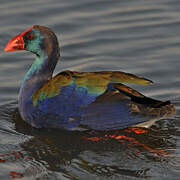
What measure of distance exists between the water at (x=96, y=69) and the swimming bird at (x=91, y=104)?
10.3 inches

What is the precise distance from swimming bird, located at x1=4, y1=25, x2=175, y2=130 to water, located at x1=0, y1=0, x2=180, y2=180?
0.86 ft

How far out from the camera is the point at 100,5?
12.3 m

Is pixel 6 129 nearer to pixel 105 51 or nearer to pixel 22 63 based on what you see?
pixel 22 63

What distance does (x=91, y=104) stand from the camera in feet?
26.2

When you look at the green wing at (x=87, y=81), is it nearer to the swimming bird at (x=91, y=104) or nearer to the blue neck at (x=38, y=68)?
the swimming bird at (x=91, y=104)

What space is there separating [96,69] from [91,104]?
232cm

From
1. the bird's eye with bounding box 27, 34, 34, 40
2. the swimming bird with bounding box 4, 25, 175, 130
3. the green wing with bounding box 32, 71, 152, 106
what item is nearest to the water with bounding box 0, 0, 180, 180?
the swimming bird with bounding box 4, 25, 175, 130

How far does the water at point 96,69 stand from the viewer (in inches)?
292

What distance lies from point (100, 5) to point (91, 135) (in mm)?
4561

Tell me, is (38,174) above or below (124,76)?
below

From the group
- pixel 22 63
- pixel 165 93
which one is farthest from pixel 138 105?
pixel 22 63

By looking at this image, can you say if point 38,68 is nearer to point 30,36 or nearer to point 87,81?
point 30,36

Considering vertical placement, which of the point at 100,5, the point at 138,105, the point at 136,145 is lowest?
the point at 136,145

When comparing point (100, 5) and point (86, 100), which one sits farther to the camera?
point (100, 5)
